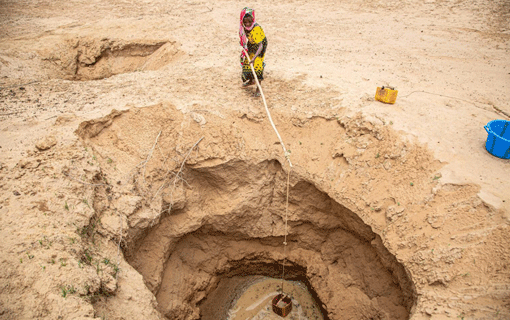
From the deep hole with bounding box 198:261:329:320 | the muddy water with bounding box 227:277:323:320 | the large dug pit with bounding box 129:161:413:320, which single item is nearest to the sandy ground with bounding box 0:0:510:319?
the large dug pit with bounding box 129:161:413:320

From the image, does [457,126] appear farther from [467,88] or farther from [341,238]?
[341,238]

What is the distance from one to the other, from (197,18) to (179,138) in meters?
5.47

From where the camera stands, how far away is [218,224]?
5.59m

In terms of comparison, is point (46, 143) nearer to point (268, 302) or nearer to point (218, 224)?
point (218, 224)

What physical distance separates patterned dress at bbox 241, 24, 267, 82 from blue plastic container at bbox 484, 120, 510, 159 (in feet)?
11.2

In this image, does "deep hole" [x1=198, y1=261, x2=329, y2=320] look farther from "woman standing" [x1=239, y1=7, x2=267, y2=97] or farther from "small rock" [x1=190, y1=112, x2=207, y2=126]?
"woman standing" [x1=239, y1=7, x2=267, y2=97]

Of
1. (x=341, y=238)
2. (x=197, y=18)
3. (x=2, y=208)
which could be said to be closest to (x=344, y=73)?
(x=341, y=238)

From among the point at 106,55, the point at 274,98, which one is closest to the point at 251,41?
the point at 274,98

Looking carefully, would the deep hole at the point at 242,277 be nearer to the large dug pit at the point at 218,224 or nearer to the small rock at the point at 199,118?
the large dug pit at the point at 218,224

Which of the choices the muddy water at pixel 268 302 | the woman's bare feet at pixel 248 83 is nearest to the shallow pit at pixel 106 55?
the woman's bare feet at pixel 248 83

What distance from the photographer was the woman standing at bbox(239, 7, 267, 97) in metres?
4.96

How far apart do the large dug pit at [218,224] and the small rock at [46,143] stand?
0.42 metres

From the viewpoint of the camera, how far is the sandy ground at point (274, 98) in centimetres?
334

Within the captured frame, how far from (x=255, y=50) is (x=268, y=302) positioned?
4.76 m
